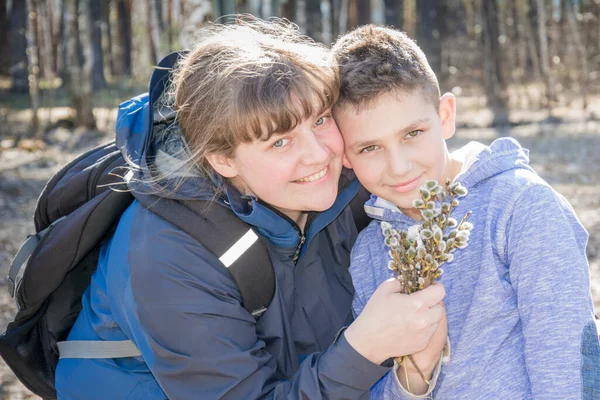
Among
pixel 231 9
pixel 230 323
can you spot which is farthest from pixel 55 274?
pixel 231 9

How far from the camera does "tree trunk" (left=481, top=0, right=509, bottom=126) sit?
12523mm

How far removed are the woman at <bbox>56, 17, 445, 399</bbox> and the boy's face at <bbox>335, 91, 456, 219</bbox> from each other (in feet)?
0.30

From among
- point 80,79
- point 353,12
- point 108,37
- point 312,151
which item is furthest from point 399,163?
point 108,37

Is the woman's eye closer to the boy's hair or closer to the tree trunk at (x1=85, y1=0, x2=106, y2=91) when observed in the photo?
the boy's hair

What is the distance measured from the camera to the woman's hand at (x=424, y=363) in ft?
7.26

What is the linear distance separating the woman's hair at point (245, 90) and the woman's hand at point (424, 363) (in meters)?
0.79

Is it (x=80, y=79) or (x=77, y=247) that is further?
(x=80, y=79)

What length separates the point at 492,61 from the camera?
12625 millimetres

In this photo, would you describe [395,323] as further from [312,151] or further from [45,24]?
[45,24]

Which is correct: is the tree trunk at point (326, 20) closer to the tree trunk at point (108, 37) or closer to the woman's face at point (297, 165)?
the tree trunk at point (108, 37)

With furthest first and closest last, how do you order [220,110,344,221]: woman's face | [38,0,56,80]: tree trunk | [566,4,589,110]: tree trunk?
[38,0,56,80]: tree trunk
[566,4,589,110]: tree trunk
[220,110,344,221]: woman's face

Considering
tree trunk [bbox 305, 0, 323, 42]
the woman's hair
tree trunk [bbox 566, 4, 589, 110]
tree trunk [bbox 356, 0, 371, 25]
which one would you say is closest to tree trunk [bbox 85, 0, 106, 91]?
tree trunk [bbox 305, 0, 323, 42]

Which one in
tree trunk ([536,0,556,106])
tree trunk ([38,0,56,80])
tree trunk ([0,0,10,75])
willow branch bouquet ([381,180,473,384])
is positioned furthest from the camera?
tree trunk ([0,0,10,75])

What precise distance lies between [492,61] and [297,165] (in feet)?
35.9
